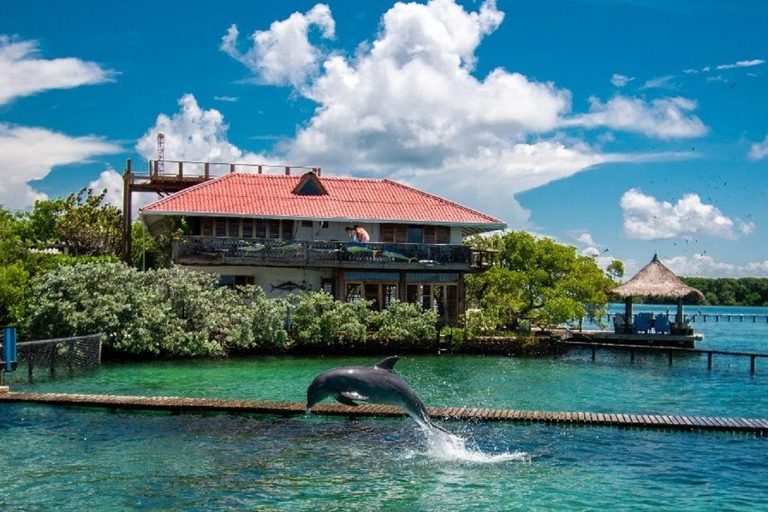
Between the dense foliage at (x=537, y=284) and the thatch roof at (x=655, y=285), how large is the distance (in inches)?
57.3

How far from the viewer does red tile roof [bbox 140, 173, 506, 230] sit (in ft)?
125

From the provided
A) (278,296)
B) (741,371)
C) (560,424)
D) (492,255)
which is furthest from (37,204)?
(560,424)

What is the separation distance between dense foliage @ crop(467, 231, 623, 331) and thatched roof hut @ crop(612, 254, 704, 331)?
1.50m

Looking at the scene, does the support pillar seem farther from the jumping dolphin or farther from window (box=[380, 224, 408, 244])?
the jumping dolphin

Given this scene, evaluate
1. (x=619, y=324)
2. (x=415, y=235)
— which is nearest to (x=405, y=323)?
(x=415, y=235)

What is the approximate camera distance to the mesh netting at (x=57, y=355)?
26.9m

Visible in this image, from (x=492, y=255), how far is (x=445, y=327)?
622 centimetres

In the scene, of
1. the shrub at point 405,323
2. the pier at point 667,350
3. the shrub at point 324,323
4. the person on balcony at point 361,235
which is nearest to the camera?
the shrub at point 324,323

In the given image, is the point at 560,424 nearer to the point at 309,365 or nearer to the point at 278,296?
the point at 309,365

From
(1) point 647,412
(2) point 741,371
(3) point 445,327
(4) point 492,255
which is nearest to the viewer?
(1) point 647,412

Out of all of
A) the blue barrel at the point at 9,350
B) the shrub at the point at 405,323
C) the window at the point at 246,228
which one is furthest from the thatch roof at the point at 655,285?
the blue barrel at the point at 9,350

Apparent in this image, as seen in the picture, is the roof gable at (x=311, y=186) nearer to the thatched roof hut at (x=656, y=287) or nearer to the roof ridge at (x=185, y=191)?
the roof ridge at (x=185, y=191)

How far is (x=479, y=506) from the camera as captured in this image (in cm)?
1236

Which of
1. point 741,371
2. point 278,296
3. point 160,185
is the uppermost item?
point 160,185
